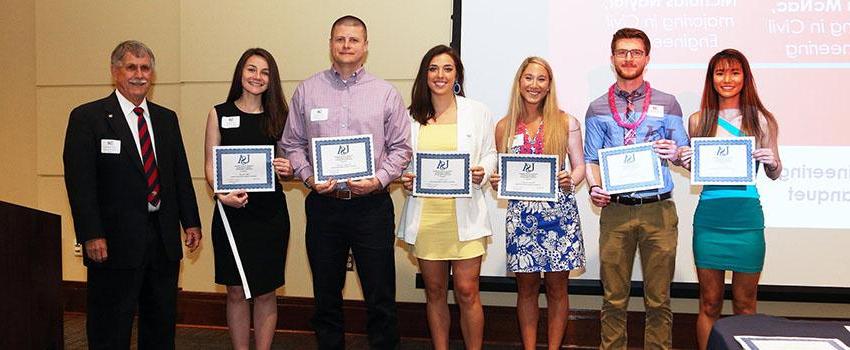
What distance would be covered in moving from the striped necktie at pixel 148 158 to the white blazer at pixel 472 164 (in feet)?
3.93

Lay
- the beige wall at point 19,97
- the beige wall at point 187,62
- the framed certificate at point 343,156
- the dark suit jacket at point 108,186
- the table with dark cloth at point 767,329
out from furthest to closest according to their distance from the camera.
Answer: the beige wall at point 19,97 < the beige wall at point 187,62 < the framed certificate at point 343,156 < the dark suit jacket at point 108,186 < the table with dark cloth at point 767,329

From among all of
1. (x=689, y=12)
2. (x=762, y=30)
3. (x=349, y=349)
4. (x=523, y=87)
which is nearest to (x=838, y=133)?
(x=762, y=30)

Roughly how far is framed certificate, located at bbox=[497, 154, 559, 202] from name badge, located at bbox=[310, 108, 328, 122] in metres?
0.88

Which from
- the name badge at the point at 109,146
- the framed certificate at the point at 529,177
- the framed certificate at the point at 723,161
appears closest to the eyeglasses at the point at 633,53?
the framed certificate at the point at 723,161

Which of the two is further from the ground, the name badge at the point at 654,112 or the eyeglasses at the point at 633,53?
the eyeglasses at the point at 633,53

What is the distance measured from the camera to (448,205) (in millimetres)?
3482

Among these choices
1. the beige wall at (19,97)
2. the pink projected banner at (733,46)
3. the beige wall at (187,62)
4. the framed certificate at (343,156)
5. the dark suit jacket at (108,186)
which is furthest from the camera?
the beige wall at (19,97)

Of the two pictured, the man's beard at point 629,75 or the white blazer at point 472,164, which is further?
the white blazer at point 472,164

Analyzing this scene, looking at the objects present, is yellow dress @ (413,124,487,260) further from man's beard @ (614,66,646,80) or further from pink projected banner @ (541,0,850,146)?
pink projected banner @ (541,0,850,146)

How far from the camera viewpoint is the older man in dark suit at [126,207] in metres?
3.14

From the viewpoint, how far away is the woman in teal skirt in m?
3.30

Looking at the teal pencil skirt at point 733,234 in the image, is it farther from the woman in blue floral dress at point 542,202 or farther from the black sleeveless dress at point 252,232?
the black sleeveless dress at point 252,232

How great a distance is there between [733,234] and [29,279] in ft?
10.9

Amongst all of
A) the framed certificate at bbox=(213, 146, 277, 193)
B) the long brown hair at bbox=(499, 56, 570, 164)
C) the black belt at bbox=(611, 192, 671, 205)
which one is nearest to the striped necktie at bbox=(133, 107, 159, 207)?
the framed certificate at bbox=(213, 146, 277, 193)
